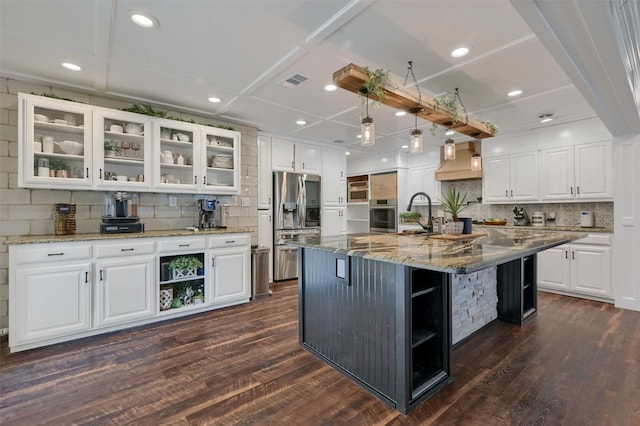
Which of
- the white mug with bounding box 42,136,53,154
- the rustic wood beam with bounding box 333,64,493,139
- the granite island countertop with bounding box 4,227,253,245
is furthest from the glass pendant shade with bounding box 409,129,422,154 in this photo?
the white mug with bounding box 42,136,53,154

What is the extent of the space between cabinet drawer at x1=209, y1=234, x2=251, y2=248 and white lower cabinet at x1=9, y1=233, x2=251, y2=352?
0.04 feet

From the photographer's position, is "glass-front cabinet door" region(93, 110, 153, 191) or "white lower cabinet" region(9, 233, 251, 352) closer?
"white lower cabinet" region(9, 233, 251, 352)

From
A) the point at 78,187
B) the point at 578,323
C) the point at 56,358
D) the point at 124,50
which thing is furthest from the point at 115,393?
the point at 578,323

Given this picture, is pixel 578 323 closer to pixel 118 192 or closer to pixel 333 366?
pixel 333 366

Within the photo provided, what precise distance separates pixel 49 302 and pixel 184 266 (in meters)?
1.15

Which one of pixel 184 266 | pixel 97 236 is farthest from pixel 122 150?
pixel 184 266

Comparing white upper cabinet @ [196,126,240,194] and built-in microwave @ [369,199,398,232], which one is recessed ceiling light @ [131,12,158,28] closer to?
white upper cabinet @ [196,126,240,194]

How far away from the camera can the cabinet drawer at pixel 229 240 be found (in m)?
3.58

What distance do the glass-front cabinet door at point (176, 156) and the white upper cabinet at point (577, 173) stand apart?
16.3 ft

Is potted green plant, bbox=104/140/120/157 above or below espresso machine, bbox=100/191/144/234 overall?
above

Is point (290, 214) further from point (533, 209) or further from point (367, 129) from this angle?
point (533, 209)

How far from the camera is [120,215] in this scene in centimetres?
328

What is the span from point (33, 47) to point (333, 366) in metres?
3.42

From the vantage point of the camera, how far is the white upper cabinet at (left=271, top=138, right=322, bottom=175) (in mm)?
4930
